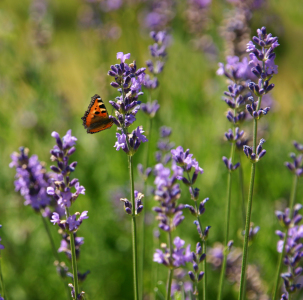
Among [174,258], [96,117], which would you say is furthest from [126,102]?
[174,258]

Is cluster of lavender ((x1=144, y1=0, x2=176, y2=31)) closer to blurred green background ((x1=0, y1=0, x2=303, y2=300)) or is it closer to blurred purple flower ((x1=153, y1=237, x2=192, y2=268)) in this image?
blurred green background ((x1=0, y1=0, x2=303, y2=300))

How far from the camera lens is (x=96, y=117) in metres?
1.90

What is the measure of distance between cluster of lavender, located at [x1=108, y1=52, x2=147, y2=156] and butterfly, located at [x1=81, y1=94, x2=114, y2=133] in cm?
43

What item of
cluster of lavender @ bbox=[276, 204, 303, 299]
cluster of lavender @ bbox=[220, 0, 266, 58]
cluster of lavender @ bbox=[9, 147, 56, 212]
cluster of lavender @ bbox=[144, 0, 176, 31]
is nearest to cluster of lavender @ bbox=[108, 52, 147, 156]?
cluster of lavender @ bbox=[9, 147, 56, 212]

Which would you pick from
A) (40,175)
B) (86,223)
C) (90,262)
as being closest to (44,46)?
(86,223)

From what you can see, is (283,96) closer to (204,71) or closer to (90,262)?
(204,71)

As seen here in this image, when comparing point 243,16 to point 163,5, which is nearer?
point 243,16

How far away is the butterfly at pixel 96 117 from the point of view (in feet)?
6.09

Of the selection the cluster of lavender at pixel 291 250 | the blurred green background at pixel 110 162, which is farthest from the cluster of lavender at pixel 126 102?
the blurred green background at pixel 110 162

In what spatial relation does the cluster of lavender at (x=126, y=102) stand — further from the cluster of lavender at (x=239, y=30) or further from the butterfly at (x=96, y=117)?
the cluster of lavender at (x=239, y=30)

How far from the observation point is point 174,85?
5.00 meters

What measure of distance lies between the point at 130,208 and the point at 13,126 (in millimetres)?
3264

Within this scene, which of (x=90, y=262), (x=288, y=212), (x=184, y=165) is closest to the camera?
(x=184, y=165)

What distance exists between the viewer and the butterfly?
6.09 ft
